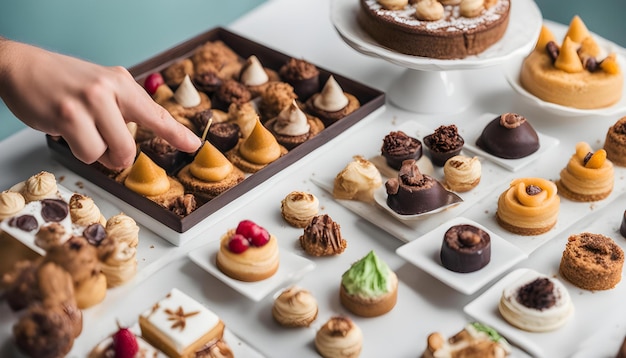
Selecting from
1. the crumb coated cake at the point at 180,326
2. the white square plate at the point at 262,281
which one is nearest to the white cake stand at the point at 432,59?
the white square plate at the point at 262,281

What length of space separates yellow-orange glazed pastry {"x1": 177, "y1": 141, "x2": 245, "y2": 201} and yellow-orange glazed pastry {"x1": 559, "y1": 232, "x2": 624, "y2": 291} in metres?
0.81

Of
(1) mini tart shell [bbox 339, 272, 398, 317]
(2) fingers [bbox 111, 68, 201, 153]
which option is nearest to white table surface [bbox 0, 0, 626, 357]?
(1) mini tart shell [bbox 339, 272, 398, 317]


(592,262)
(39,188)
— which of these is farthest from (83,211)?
(592,262)

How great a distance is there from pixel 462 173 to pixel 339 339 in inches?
26.0

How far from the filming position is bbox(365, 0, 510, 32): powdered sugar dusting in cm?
227

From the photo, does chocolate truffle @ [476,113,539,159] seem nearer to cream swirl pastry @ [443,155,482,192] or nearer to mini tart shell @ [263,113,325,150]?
cream swirl pastry @ [443,155,482,192]

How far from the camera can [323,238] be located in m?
1.85

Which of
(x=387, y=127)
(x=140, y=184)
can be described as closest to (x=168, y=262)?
(x=140, y=184)

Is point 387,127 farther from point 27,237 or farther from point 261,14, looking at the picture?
point 27,237

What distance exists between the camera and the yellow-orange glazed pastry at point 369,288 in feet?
5.51

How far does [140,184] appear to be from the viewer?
200 centimetres

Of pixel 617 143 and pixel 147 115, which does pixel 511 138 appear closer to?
pixel 617 143

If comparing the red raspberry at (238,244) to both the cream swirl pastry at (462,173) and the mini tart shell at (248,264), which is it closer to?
the mini tart shell at (248,264)

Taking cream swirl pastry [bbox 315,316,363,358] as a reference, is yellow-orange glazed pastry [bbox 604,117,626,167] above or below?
below
